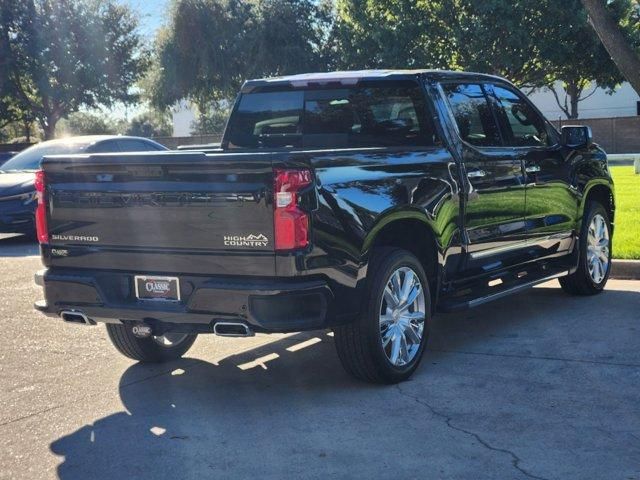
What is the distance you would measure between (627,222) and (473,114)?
21.1ft

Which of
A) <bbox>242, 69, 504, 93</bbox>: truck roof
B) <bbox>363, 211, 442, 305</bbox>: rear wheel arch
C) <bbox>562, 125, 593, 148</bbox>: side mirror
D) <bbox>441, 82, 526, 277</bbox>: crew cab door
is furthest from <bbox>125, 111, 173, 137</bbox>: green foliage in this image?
<bbox>363, 211, 442, 305</bbox>: rear wheel arch

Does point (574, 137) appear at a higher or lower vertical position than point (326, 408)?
higher

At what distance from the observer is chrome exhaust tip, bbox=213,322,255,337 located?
5.02 m

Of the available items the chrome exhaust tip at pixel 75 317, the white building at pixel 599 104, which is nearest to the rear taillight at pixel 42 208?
the chrome exhaust tip at pixel 75 317

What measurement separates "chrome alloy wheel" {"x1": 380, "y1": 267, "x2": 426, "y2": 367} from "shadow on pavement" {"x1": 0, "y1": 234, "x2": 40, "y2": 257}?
8.05 metres

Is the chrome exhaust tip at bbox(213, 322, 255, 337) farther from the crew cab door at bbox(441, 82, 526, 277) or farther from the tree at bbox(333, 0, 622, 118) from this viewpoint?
the tree at bbox(333, 0, 622, 118)

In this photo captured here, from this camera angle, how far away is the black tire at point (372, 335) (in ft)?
17.9

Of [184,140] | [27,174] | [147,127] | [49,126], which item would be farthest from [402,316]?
[147,127]

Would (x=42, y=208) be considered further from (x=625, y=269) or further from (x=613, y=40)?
(x=613, y=40)

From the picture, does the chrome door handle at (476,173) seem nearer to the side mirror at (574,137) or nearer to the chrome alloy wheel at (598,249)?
the side mirror at (574,137)

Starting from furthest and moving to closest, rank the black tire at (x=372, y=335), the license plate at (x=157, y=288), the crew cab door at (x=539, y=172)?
1. the crew cab door at (x=539, y=172)
2. the black tire at (x=372, y=335)
3. the license plate at (x=157, y=288)

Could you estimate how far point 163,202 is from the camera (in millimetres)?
5207

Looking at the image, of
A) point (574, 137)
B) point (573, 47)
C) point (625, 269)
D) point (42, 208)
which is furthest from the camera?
point (573, 47)

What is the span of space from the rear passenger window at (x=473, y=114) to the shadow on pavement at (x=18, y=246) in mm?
7626
